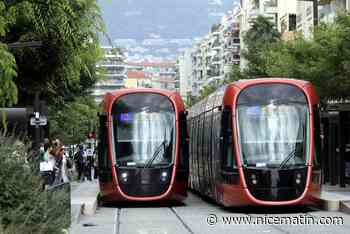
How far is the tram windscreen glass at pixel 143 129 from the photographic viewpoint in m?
22.7

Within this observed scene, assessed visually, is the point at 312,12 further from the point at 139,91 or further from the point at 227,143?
the point at 227,143

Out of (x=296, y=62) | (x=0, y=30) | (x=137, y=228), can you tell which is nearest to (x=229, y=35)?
(x=296, y=62)

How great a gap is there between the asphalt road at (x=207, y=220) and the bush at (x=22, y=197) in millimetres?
4941

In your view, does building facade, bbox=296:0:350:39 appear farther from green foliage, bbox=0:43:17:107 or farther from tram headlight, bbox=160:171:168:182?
green foliage, bbox=0:43:17:107

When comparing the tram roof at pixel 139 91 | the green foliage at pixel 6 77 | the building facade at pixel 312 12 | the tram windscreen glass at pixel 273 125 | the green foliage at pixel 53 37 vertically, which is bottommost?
the tram windscreen glass at pixel 273 125

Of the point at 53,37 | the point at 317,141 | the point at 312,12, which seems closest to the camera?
the point at 53,37

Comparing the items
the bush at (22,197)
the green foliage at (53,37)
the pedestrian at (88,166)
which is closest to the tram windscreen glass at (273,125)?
the green foliage at (53,37)

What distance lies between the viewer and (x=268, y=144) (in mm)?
19781

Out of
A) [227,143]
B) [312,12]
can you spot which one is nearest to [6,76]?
[227,143]

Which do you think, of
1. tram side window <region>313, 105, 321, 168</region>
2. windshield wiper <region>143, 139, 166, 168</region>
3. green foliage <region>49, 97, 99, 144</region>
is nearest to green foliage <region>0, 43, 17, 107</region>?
tram side window <region>313, 105, 321, 168</region>

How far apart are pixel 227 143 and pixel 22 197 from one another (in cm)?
982

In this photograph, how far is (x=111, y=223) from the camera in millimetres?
18438

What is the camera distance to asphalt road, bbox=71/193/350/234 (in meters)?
16.1

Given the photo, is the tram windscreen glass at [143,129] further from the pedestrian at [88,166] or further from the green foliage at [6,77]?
the pedestrian at [88,166]
